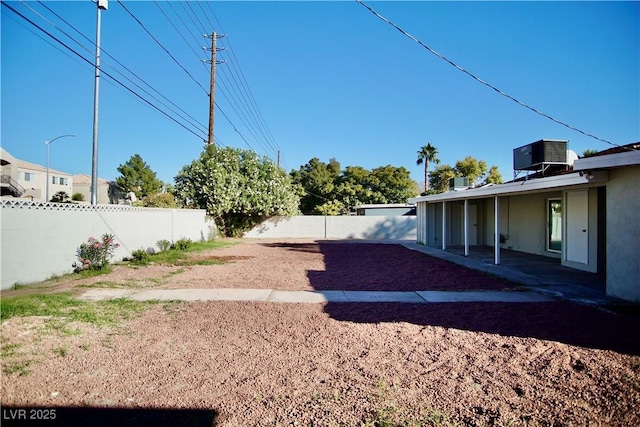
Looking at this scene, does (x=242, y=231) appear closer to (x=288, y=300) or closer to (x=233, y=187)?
(x=233, y=187)

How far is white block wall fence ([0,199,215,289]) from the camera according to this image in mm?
7348

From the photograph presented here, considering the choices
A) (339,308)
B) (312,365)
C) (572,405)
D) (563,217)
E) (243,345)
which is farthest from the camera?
(563,217)

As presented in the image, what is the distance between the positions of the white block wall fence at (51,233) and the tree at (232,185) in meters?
8.74

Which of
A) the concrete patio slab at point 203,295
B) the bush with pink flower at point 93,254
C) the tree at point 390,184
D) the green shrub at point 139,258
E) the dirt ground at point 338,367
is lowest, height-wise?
the dirt ground at point 338,367

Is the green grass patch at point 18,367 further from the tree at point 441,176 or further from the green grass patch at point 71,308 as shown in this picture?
the tree at point 441,176

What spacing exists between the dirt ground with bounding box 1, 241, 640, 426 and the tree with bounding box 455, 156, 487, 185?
34.9 meters

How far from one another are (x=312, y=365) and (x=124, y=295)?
491 cm

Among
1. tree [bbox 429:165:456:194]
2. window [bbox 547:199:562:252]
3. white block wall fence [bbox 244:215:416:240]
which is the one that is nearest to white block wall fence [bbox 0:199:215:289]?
white block wall fence [bbox 244:215:416:240]

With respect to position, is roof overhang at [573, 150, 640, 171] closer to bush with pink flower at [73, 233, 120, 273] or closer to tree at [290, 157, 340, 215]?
bush with pink flower at [73, 233, 120, 273]

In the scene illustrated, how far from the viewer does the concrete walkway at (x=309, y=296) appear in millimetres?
6938

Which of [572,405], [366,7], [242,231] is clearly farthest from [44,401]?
[242,231]

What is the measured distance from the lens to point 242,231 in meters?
25.4

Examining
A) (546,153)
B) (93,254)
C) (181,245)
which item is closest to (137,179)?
(181,245)

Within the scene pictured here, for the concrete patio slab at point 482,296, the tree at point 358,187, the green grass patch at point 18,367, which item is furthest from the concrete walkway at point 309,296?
the tree at point 358,187
